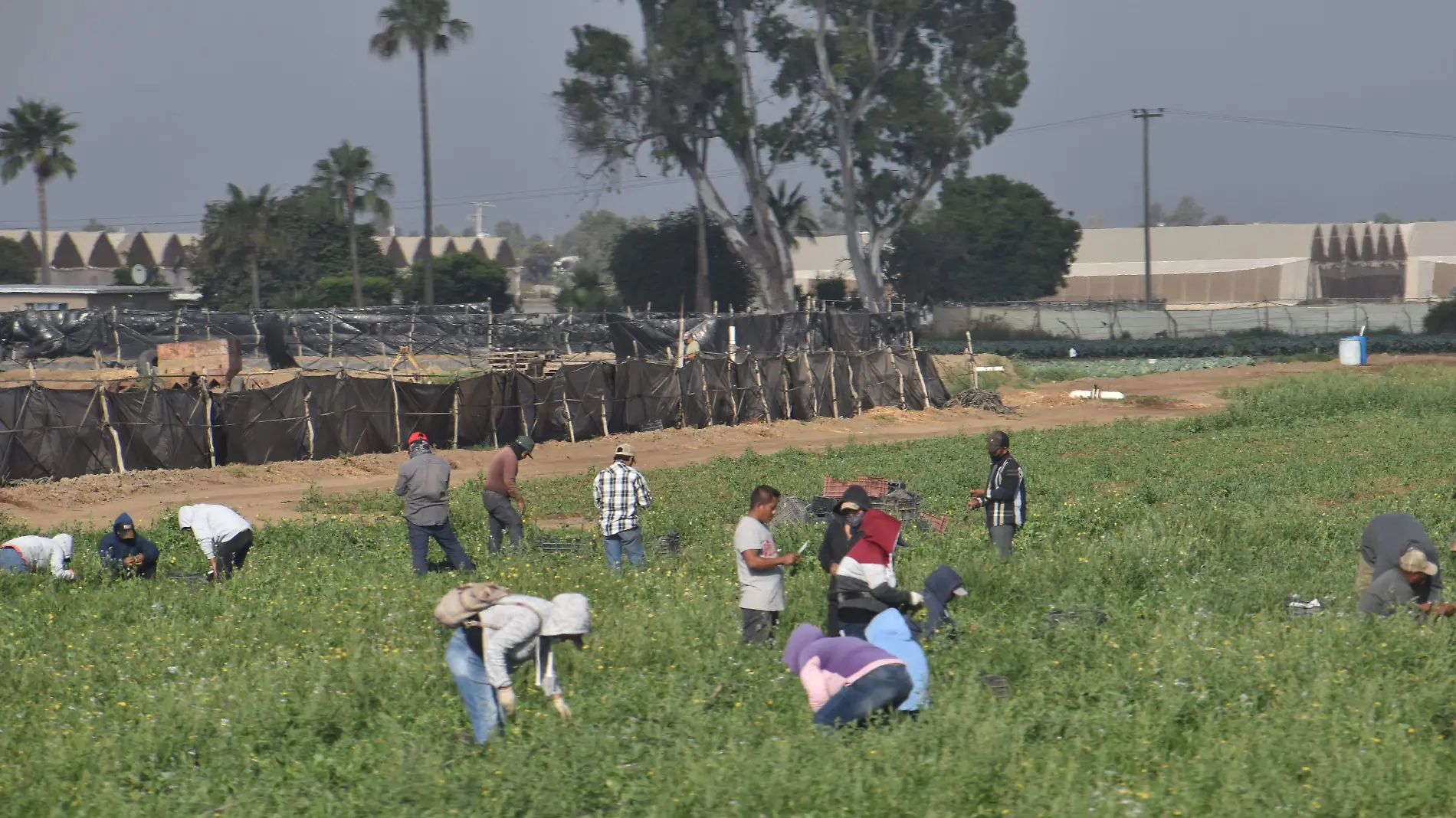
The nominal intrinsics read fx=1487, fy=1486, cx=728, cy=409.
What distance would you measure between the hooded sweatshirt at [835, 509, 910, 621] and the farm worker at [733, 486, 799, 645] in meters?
0.47

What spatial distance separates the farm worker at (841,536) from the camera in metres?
10.8

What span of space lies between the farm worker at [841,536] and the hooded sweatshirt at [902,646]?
4.16 feet

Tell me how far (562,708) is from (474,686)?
0.55 m

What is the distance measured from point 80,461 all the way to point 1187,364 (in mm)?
44564

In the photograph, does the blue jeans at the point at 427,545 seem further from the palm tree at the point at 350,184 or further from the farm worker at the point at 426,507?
the palm tree at the point at 350,184

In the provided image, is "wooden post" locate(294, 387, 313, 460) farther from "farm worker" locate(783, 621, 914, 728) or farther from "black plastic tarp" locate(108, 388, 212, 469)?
"farm worker" locate(783, 621, 914, 728)

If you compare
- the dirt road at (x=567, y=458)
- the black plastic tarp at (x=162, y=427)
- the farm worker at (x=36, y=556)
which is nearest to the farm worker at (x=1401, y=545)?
the farm worker at (x=36, y=556)

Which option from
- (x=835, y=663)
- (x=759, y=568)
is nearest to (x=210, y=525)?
(x=759, y=568)

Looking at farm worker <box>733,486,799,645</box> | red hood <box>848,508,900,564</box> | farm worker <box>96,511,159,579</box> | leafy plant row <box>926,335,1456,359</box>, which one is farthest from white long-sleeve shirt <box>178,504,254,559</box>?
leafy plant row <box>926,335,1456,359</box>

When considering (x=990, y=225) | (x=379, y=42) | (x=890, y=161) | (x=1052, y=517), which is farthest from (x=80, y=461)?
(x=990, y=225)

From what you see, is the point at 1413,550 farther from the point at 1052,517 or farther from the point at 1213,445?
the point at 1213,445

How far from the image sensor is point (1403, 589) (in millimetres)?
10836

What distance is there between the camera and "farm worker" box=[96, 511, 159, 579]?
1476 cm

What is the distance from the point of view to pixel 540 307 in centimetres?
10575
